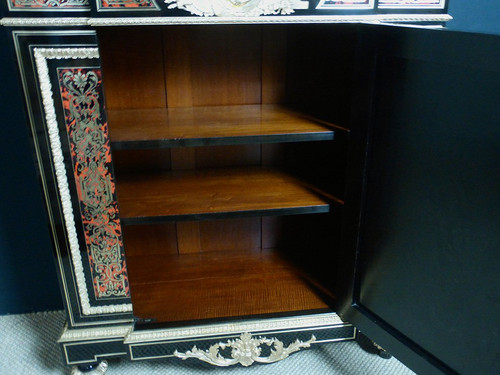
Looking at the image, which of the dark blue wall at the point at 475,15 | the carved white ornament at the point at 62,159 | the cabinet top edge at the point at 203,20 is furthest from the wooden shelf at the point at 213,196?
the dark blue wall at the point at 475,15

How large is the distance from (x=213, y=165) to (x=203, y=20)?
0.51m

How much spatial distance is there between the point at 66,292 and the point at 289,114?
0.63 metres

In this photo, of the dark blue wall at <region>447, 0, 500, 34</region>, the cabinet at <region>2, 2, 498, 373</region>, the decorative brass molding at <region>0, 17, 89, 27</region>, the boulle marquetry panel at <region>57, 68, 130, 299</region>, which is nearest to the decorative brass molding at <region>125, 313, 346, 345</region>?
the cabinet at <region>2, 2, 498, 373</region>

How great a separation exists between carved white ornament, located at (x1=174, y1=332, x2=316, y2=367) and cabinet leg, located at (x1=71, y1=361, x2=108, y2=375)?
19 centimetres

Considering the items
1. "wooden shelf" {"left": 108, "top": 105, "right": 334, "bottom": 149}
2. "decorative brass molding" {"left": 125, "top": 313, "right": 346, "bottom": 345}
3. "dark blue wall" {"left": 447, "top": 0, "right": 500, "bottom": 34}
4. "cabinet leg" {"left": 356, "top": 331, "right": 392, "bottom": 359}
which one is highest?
"dark blue wall" {"left": 447, "top": 0, "right": 500, "bottom": 34}

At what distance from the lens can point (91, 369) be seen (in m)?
1.05

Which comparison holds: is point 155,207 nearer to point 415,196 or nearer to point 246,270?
point 246,270

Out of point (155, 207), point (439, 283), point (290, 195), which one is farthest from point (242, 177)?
point (439, 283)

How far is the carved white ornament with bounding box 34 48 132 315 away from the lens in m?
0.75

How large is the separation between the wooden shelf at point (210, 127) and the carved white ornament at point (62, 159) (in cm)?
10

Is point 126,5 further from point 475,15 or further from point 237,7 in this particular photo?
point 475,15

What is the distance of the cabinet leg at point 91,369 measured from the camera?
40.9 inches

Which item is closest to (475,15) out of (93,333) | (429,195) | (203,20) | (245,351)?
(429,195)

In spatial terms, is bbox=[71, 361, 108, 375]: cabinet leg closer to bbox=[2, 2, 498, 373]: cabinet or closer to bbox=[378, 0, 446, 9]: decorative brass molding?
bbox=[2, 2, 498, 373]: cabinet
